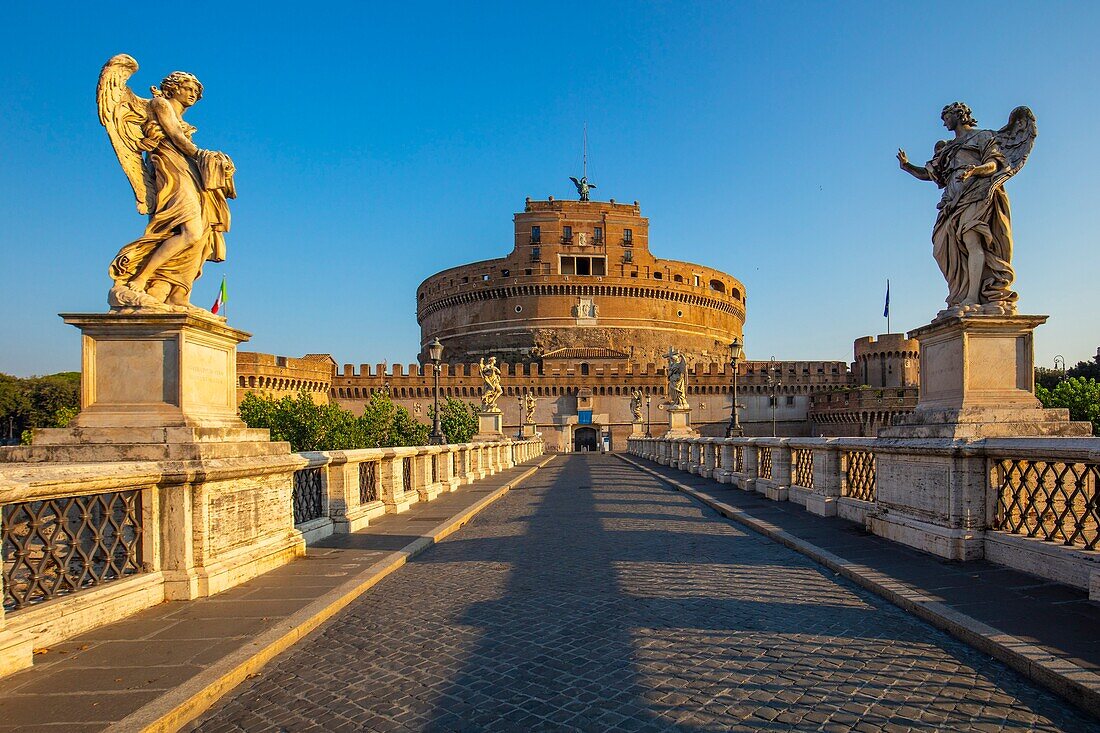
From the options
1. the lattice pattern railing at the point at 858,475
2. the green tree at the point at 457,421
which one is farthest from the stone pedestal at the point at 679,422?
the green tree at the point at 457,421

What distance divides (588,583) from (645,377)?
64.2 m

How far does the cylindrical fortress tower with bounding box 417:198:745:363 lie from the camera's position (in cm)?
7969

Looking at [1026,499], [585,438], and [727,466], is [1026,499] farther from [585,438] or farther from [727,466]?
[585,438]

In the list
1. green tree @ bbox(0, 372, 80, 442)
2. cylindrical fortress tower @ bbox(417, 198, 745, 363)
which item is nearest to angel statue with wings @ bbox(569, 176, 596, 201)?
cylindrical fortress tower @ bbox(417, 198, 745, 363)

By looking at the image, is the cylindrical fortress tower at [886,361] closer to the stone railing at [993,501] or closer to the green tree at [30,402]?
the stone railing at [993,501]

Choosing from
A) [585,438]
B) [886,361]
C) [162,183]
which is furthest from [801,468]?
[886,361]

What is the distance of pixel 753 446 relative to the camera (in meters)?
14.5

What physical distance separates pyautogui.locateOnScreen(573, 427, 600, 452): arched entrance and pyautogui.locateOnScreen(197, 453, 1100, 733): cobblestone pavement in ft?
208

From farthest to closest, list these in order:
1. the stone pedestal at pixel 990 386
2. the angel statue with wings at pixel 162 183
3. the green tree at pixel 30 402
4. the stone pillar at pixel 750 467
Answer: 1. the green tree at pixel 30 402
2. the stone pillar at pixel 750 467
3. the stone pedestal at pixel 990 386
4. the angel statue with wings at pixel 162 183

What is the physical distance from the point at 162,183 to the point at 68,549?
3.17 meters

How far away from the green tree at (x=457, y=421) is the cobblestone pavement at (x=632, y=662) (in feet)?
163

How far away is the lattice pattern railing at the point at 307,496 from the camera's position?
8328 mm

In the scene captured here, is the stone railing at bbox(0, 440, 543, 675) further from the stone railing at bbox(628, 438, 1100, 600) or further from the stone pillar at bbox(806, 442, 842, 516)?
the stone pillar at bbox(806, 442, 842, 516)

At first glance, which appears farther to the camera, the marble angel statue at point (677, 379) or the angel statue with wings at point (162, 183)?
the marble angel statue at point (677, 379)
